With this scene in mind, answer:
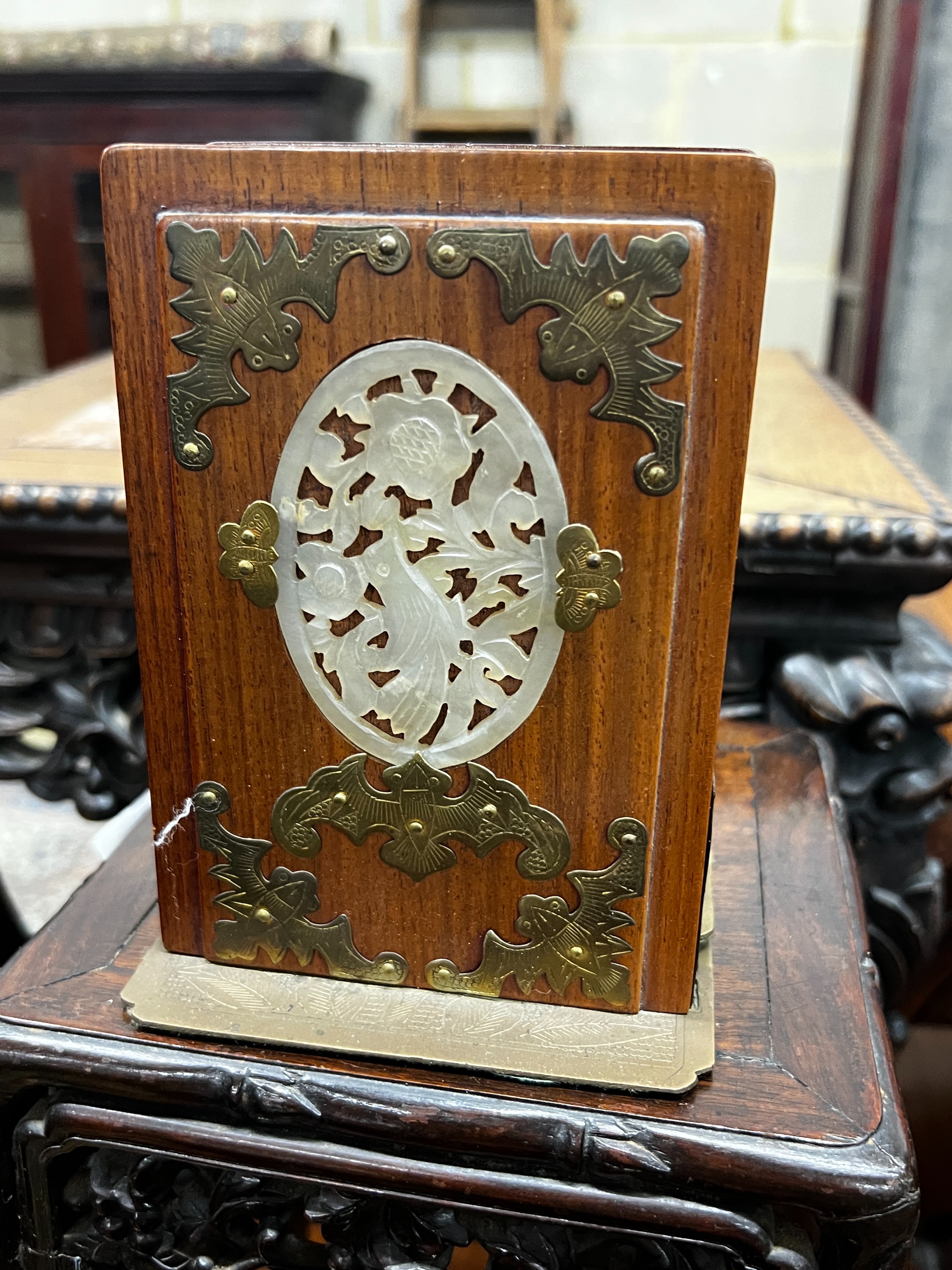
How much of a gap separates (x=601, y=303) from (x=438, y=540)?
12 cm

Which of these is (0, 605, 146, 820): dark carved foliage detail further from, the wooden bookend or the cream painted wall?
the cream painted wall

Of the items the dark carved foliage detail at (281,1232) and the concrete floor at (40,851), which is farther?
the concrete floor at (40,851)

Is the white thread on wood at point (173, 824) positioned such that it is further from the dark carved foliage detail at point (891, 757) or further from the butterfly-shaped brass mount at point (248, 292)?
the dark carved foliage detail at point (891, 757)

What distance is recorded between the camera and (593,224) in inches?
15.9

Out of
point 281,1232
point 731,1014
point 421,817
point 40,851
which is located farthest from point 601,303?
point 40,851

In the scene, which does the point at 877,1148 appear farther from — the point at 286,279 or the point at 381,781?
the point at 286,279

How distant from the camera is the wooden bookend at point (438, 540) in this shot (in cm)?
41

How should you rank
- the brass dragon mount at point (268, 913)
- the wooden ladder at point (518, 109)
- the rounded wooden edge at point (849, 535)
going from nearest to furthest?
the brass dragon mount at point (268, 913)
the rounded wooden edge at point (849, 535)
the wooden ladder at point (518, 109)

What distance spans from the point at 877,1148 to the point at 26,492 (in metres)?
0.76

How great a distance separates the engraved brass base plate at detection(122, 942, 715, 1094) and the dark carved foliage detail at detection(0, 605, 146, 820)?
0.42 meters

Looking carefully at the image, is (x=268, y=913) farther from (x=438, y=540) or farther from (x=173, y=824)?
(x=438, y=540)

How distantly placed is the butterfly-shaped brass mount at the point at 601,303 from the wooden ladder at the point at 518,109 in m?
1.66

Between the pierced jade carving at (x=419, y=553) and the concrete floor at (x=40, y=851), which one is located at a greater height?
the pierced jade carving at (x=419, y=553)

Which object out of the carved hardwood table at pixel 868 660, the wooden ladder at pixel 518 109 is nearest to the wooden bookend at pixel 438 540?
the carved hardwood table at pixel 868 660
